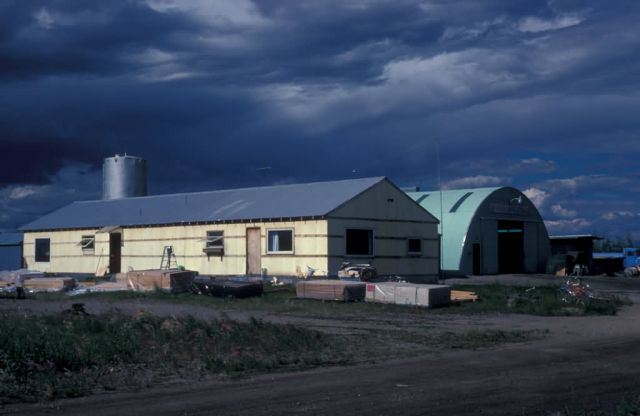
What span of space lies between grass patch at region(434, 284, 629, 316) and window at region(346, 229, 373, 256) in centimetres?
579

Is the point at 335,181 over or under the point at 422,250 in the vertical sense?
over

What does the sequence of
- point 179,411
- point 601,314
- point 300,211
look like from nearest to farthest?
point 179,411, point 601,314, point 300,211

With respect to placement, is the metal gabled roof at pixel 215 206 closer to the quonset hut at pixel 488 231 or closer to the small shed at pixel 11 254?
the small shed at pixel 11 254

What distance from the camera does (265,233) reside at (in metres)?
32.7

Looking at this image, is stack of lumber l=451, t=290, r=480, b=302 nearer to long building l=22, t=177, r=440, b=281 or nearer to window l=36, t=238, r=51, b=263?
long building l=22, t=177, r=440, b=281

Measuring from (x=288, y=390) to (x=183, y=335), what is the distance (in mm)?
4661

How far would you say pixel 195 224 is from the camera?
115 ft

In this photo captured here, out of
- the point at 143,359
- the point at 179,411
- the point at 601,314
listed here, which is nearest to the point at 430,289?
the point at 601,314

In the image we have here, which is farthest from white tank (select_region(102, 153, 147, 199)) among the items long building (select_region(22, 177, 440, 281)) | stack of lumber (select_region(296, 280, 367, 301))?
stack of lumber (select_region(296, 280, 367, 301))

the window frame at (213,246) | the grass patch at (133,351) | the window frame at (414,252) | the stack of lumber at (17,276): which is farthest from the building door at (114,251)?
the grass patch at (133,351)

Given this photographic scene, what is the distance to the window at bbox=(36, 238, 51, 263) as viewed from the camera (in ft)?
138

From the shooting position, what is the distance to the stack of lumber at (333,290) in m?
25.1

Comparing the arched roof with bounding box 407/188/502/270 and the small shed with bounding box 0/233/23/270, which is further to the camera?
the small shed with bounding box 0/233/23/270

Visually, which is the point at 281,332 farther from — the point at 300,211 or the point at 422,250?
the point at 422,250
